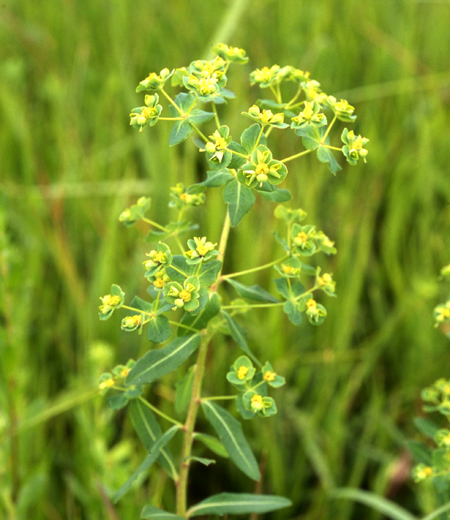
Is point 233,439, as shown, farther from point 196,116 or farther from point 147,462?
point 196,116

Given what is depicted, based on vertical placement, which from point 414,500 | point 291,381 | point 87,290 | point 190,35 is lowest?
point 414,500

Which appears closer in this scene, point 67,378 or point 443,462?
point 443,462

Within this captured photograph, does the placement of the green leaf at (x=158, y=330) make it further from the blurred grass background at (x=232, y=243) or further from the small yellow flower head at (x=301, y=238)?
the blurred grass background at (x=232, y=243)

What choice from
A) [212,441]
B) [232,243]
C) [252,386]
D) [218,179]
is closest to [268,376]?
[252,386]

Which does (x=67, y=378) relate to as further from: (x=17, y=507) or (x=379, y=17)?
(x=379, y=17)

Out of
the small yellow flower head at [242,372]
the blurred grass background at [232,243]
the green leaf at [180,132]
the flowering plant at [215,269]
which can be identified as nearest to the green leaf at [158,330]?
the flowering plant at [215,269]

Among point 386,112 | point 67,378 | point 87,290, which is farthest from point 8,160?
point 386,112
